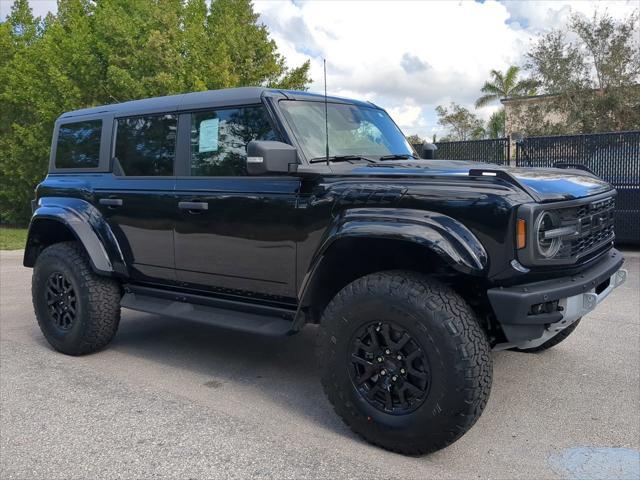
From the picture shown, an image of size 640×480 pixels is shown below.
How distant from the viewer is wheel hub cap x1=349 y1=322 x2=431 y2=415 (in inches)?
117

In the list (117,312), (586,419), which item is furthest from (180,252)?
(586,419)

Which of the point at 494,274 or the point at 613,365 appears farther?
the point at 613,365

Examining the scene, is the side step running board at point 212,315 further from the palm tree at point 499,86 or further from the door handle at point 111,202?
the palm tree at point 499,86

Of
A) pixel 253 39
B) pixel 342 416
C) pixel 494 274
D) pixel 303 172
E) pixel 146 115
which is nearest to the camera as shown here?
pixel 494 274

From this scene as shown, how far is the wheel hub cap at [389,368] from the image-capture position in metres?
2.98

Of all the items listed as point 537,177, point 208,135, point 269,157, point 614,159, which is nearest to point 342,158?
point 269,157

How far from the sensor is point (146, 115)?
14.8 feet

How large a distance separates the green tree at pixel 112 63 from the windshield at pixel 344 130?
9.04 meters

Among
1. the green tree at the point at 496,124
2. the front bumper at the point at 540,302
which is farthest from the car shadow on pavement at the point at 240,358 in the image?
the green tree at the point at 496,124

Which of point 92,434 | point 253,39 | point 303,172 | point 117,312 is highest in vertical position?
point 253,39

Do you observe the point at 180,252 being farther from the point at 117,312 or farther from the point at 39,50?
the point at 39,50

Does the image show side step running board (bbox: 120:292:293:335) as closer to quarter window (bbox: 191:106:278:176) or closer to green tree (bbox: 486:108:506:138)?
quarter window (bbox: 191:106:278:176)

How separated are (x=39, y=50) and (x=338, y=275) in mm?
15995

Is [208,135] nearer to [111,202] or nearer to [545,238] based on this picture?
[111,202]
